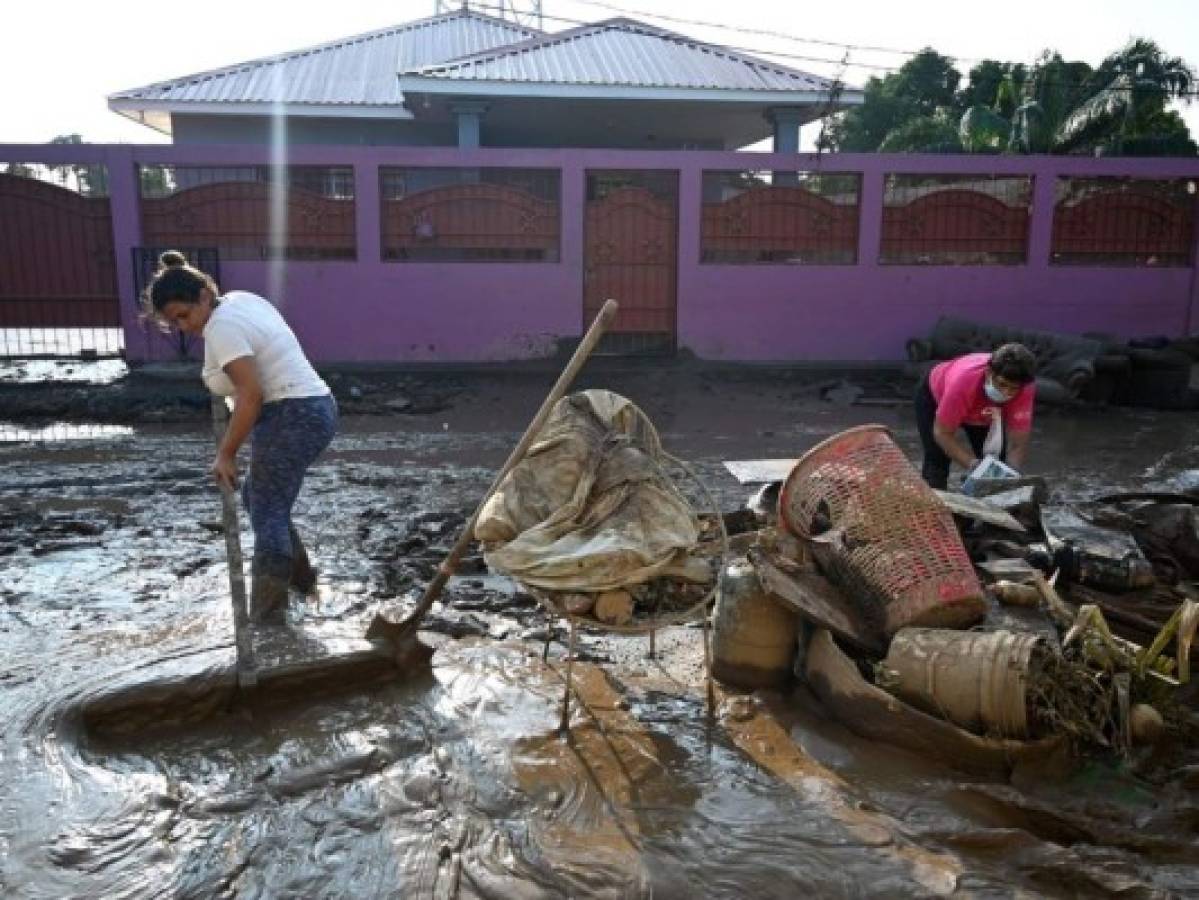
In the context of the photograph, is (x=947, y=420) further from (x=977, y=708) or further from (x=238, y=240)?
(x=238, y=240)

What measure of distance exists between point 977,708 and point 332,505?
439cm

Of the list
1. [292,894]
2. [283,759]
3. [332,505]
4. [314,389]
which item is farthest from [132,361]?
[292,894]

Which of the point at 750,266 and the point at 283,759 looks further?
the point at 750,266

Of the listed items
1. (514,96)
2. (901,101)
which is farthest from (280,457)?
(901,101)

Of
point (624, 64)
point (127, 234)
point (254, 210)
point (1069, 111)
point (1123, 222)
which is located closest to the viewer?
point (127, 234)

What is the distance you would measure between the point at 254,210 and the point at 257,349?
8276 mm

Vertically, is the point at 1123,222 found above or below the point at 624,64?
below

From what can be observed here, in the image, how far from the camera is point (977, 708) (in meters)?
3.18

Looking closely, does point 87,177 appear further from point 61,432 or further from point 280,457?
point 280,457

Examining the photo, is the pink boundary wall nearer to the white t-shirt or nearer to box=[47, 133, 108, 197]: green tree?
box=[47, 133, 108, 197]: green tree

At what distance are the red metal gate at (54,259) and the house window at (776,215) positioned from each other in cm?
720

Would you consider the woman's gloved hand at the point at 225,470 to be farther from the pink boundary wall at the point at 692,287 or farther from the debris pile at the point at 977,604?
the pink boundary wall at the point at 692,287

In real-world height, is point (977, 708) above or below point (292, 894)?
above

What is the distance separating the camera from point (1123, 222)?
40.4ft
